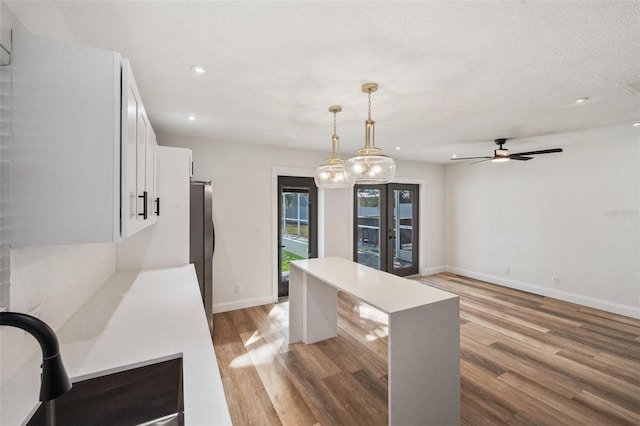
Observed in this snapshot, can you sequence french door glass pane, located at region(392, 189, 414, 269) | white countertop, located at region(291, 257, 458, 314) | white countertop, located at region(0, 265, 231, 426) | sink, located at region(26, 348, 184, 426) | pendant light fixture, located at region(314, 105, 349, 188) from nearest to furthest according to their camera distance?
white countertop, located at region(0, 265, 231, 426) < sink, located at region(26, 348, 184, 426) < white countertop, located at region(291, 257, 458, 314) < pendant light fixture, located at region(314, 105, 349, 188) < french door glass pane, located at region(392, 189, 414, 269)

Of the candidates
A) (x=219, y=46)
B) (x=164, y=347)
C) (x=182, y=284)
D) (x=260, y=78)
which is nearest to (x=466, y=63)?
(x=260, y=78)

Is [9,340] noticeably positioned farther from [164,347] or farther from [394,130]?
[394,130]

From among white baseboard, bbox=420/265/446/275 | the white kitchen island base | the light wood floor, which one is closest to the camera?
the white kitchen island base

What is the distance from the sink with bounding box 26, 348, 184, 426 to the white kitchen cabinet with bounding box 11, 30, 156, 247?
1.85 feet

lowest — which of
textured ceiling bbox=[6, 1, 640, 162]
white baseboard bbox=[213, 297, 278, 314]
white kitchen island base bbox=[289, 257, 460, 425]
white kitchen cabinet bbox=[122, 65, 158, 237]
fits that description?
white baseboard bbox=[213, 297, 278, 314]

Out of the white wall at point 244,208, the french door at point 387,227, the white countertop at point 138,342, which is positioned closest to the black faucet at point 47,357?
the white countertop at point 138,342

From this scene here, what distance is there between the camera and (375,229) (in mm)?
5719

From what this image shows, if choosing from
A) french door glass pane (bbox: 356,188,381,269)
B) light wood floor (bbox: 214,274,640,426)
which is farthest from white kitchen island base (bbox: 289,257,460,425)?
french door glass pane (bbox: 356,188,381,269)

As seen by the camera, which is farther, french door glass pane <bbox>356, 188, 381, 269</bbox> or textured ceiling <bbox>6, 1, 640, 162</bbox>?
french door glass pane <bbox>356, 188, 381, 269</bbox>

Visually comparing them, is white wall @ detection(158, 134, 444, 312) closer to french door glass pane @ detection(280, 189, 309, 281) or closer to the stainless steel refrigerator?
french door glass pane @ detection(280, 189, 309, 281)

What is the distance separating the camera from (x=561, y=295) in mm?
4562

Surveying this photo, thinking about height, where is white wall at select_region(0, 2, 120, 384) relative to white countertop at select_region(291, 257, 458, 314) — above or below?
above

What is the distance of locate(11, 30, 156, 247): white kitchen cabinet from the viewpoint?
35.6 inches

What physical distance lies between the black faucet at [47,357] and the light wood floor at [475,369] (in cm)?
176
